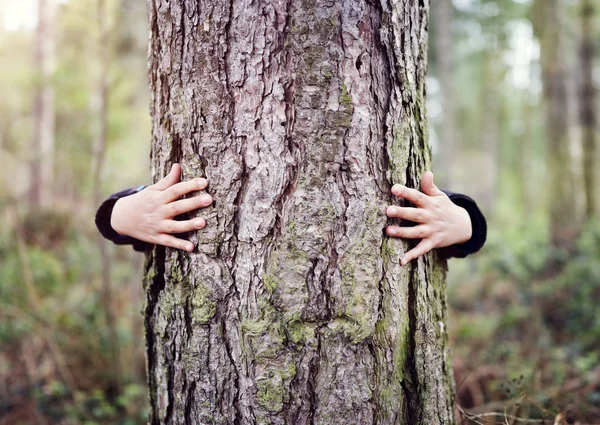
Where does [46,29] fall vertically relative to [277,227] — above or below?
above

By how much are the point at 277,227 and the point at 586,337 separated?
3939mm

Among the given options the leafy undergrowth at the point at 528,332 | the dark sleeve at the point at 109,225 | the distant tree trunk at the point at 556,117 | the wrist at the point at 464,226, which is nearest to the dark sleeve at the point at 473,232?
the wrist at the point at 464,226

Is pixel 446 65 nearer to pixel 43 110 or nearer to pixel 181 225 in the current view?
pixel 43 110

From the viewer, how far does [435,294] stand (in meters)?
1.52

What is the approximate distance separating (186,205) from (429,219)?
798 mm

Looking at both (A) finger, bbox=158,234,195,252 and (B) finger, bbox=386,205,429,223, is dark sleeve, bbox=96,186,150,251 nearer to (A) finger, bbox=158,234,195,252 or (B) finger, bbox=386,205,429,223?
(A) finger, bbox=158,234,195,252

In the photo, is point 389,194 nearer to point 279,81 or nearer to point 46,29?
point 279,81

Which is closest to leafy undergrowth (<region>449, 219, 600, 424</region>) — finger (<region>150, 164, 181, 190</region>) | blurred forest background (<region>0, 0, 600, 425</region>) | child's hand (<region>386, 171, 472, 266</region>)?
blurred forest background (<region>0, 0, 600, 425</region>)

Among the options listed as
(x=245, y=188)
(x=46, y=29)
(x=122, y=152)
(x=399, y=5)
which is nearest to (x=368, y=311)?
(x=245, y=188)

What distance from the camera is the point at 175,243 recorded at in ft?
4.46

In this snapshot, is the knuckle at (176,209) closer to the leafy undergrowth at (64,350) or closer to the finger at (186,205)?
the finger at (186,205)

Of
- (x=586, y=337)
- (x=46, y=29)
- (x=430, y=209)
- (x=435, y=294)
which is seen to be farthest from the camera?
(x=46, y=29)

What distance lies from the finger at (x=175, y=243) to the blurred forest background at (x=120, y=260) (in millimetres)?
1213

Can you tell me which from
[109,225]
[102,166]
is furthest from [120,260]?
[109,225]
